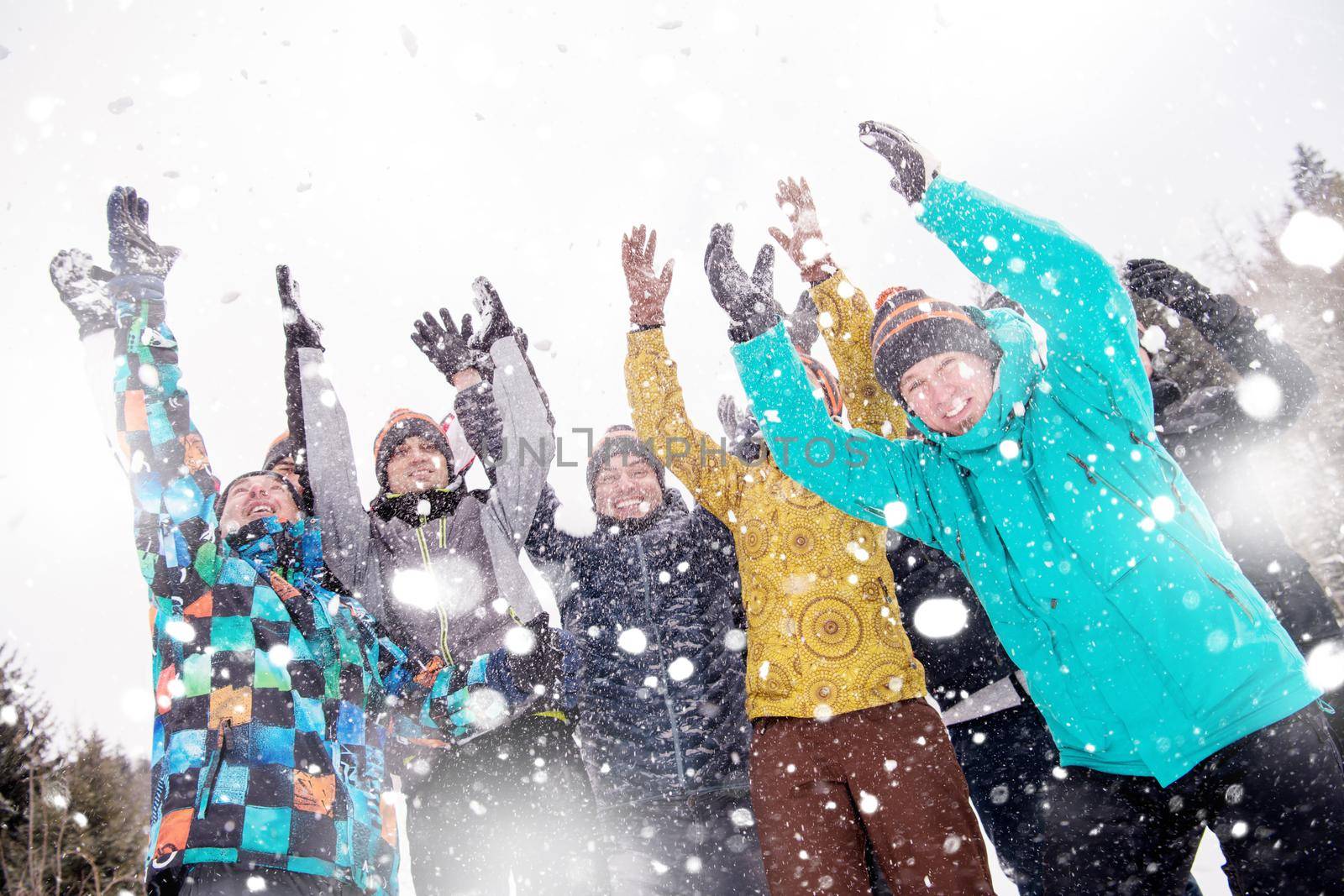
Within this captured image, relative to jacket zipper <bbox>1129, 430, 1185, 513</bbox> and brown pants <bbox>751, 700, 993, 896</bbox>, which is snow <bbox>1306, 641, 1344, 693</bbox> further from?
brown pants <bbox>751, 700, 993, 896</bbox>

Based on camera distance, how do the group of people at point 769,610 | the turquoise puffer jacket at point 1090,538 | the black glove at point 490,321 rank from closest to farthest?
the turquoise puffer jacket at point 1090,538
the group of people at point 769,610
the black glove at point 490,321

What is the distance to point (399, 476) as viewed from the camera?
354 centimetres

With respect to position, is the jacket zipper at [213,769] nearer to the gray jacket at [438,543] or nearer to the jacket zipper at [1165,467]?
the gray jacket at [438,543]

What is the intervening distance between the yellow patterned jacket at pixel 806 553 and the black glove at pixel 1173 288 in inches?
54.6

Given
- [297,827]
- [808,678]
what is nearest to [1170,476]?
[808,678]

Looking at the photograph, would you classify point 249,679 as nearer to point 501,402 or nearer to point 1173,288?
point 501,402

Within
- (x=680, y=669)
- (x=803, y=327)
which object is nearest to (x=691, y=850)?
(x=680, y=669)

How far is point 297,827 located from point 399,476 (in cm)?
174

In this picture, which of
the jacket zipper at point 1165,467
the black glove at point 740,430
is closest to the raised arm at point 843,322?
the black glove at point 740,430

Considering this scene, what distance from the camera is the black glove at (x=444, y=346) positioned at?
3934 millimetres

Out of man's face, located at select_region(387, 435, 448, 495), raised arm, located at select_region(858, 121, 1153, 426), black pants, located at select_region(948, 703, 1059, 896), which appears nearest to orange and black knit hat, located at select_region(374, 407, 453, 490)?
man's face, located at select_region(387, 435, 448, 495)

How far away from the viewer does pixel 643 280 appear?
347 centimetres

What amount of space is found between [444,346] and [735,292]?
6.24 feet

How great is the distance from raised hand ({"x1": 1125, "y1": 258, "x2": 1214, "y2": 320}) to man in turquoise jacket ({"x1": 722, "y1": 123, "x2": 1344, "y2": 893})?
1.44m
